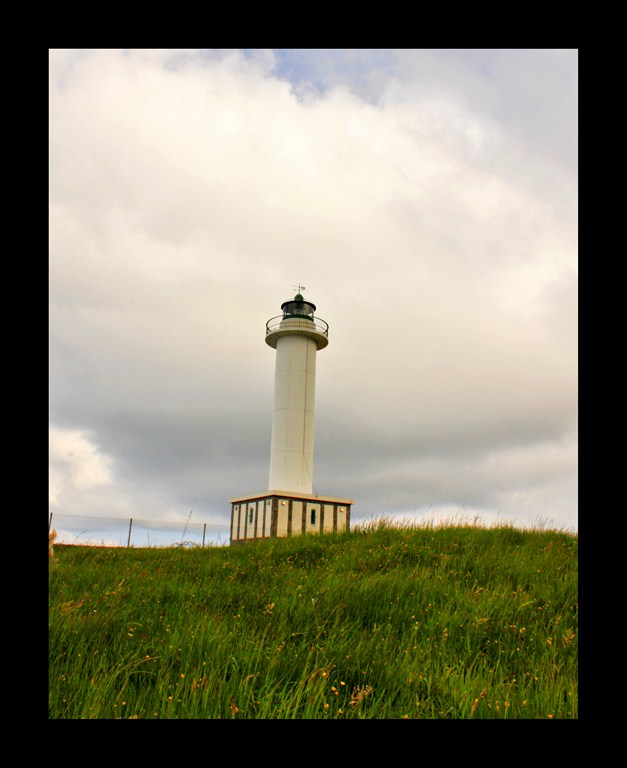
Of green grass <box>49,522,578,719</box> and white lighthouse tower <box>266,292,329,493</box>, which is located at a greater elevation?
white lighthouse tower <box>266,292,329,493</box>

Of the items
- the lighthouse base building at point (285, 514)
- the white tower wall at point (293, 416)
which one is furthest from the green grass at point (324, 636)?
the white tower wall at point (293, 416)


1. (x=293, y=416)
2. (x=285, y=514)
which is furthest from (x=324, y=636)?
(x=293, y=416)

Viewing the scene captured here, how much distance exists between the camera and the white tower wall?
102 ft

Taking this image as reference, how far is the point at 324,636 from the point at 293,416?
2571cm

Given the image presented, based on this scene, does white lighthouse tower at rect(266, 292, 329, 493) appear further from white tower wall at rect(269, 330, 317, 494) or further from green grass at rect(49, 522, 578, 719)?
green grass at rect(49, 522, 578, 719)

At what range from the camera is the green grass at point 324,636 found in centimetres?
418

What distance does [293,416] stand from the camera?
31797mm

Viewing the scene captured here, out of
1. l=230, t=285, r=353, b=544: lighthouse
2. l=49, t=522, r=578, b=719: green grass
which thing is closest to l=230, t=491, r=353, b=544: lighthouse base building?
l=230, t=285, r=353, b=544: lighthouse

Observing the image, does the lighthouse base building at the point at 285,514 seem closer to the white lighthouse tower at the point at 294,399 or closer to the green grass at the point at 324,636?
the white lighthouse tower at the point at 294,399

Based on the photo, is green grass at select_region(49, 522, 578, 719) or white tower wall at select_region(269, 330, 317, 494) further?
white tower wall at select_region(269, 330, 317, 494)
